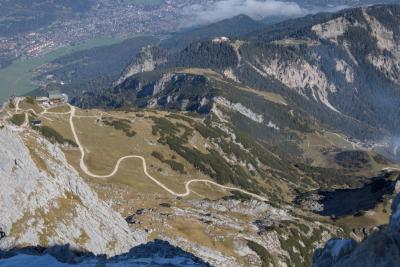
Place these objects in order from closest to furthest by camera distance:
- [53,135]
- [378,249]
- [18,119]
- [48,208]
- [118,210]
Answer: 1. [378,249]
2. [48,208]
3. [118,210]
4. [53,135]
5. [18,119]

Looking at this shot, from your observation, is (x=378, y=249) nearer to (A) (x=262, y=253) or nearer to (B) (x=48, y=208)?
(B) (x=48, y=208)

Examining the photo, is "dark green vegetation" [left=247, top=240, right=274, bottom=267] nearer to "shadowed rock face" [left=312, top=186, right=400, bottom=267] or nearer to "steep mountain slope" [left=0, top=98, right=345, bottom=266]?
"steep mountain slope" [left=0, top=98, right=345, bottom=266]

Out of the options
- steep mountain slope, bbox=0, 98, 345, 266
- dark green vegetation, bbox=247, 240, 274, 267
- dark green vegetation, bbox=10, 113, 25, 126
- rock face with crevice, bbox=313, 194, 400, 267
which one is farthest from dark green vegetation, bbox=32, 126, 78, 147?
rock face with crevice, bbox=313, 194, 400, 267

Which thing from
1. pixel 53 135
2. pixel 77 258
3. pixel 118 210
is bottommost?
pixel 53 135

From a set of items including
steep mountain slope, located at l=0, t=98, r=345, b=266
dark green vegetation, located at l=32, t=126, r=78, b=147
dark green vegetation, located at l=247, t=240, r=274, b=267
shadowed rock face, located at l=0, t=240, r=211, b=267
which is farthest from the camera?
dark green vegetation, located at l=32, t=126, r=78, b=147

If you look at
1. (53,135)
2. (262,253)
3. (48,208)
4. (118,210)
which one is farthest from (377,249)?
(53,135)

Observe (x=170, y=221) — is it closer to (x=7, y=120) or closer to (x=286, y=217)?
(x=286, y=217)

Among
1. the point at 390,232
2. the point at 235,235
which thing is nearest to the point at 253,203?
the point at 235,235
